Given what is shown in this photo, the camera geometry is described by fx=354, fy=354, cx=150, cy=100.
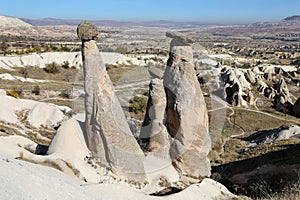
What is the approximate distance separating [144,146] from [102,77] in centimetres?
333

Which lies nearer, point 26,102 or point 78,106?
point 26,102

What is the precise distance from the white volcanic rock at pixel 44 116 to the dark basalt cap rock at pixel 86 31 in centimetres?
734

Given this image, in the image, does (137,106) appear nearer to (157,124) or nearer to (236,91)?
(236,91)

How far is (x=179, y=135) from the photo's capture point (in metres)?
12.1

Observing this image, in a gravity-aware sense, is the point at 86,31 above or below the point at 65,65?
above

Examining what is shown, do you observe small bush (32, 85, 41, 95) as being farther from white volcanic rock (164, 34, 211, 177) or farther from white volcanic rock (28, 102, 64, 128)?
white volcanic rock (164, 34, 211, 177)

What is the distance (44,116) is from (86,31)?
26.2 feet

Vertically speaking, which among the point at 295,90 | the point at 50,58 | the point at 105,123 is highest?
the point at 105,123

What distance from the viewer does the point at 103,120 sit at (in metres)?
9.97

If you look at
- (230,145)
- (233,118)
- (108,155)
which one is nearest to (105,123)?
(108,155)

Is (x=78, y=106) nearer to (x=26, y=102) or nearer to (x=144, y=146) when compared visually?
(x=26, y=102)

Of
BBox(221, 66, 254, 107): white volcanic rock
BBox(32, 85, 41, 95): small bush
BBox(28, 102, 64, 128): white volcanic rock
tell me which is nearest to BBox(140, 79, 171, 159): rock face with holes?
BBox(28, 102, 64, 128): white volcanic rock

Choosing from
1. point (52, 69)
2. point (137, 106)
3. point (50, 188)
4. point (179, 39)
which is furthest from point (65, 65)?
point (50, 188)

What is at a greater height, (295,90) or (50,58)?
(50,58)
